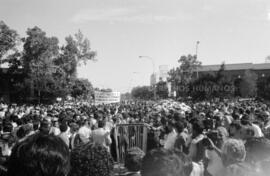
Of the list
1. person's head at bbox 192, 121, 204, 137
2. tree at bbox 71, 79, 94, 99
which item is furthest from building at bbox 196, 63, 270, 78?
person's head at bbox 192, 121, 204, 137

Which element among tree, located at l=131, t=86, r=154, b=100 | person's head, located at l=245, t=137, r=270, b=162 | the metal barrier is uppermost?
tree, located at l=131, t=86, r=154, b=100

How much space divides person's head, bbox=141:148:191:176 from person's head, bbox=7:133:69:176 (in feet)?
2.82

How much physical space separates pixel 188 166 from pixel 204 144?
177 centimetres

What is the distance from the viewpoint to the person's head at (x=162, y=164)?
A: 2.38m

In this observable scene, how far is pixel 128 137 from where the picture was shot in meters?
8.66

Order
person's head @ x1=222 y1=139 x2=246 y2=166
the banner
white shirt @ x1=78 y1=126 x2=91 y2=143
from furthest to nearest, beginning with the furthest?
the banner < white shirt @ x1=78 y1=126 x2=91 y2=143 < person's head @ x1=222 y1=139 x2=246 y2=166

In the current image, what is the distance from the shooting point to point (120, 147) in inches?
339

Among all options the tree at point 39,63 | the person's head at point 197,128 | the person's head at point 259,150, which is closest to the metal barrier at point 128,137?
the person's head at point 197,128

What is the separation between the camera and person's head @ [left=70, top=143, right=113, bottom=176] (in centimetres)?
227

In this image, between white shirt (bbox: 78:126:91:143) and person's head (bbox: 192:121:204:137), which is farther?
white shirt (bbox: 78:126:91:143)

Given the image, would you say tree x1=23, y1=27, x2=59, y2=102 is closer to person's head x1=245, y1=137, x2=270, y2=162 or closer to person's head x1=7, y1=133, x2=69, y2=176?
person's head x1=245, y1=137, x2=270, y2=162

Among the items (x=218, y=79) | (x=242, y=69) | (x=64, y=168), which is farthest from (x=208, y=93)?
(x=242, y=69)

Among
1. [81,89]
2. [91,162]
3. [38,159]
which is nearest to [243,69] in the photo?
[81,89]

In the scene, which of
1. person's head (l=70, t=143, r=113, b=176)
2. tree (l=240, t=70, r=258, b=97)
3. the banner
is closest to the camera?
person's head (l=70, t=143, r=113, b=176)
